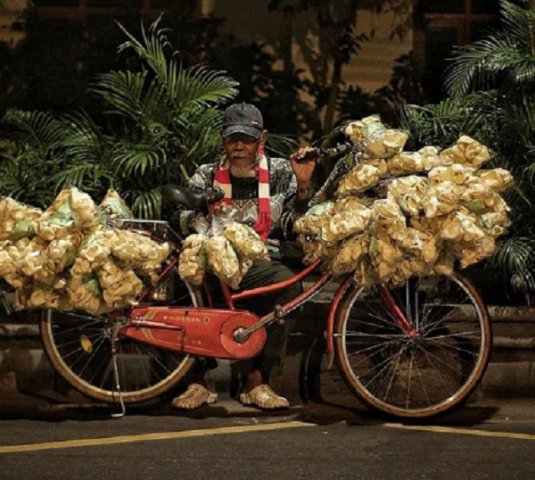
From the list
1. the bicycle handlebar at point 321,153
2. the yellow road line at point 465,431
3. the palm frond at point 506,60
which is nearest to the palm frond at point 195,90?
the palm frond at point 506,60

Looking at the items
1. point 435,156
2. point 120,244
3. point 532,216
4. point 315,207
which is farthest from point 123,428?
point 532,216

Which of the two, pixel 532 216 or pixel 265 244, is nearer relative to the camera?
pixel 265 244

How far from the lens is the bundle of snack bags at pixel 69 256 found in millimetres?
8578

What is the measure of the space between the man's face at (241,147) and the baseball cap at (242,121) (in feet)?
0.09

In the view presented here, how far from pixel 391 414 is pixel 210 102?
338 centimetres

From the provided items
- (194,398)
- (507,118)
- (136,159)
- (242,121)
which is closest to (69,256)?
(194,398)

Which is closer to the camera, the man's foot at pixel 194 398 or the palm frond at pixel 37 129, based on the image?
the man's foot at pixel 194 398

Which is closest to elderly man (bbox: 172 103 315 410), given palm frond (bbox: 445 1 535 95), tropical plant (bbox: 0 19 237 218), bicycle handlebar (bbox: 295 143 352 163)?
bicycle handlebar (bbox: 295 143 352 163)

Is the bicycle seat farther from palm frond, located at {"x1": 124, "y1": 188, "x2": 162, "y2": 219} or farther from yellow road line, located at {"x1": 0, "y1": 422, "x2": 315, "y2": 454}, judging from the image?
palm frond, located at {"x1": 124, "y1": 188, "x2": 162, "y2": 219}

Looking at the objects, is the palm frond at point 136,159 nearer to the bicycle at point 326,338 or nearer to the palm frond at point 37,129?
the palm frond at point 37,129

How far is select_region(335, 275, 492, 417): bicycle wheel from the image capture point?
29.7 ft

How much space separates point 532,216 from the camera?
10586 millimetres

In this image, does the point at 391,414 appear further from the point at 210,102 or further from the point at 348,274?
the point at 210,102

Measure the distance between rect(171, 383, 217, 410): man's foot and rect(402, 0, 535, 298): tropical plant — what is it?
211 centimetres
